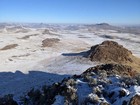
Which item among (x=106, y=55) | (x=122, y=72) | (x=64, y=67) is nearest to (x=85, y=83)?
(x=122, y=72)

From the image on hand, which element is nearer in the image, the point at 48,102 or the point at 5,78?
the point at 48,102

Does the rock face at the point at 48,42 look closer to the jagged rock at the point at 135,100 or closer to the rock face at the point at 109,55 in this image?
the rock face at the point at 109,55

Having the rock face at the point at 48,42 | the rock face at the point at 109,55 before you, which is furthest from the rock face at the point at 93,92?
the rock face at the point at 48,42

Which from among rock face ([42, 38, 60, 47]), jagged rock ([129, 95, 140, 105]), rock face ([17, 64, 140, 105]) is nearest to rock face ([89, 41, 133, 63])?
rock face ([17, 64, 140, 105])

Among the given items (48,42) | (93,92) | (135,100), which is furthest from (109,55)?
(48,42)

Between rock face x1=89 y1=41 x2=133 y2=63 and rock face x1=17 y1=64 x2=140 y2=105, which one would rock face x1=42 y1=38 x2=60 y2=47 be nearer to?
rock face x1=89 y1=41 x2=133 y2=63

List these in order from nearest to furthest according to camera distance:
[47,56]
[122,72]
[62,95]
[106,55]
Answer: [62,95] < [122,72] < [106,55] < [47,56]

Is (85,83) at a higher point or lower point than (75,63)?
higher

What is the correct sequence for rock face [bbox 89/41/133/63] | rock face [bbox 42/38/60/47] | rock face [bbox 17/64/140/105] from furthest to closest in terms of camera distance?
rock face [bbox 42/38/60/47] → rock face [bbox 89/41/133/63] → rock face [bbox 17/64/140/105]

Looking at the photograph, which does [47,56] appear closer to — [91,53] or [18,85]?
[91,53]

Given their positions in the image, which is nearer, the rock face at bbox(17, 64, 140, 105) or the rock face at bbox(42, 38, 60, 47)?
the rock face at bbox(17, 64, 140, 105)

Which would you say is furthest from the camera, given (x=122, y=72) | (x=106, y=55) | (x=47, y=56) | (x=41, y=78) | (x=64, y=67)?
(x=47, y=56)
